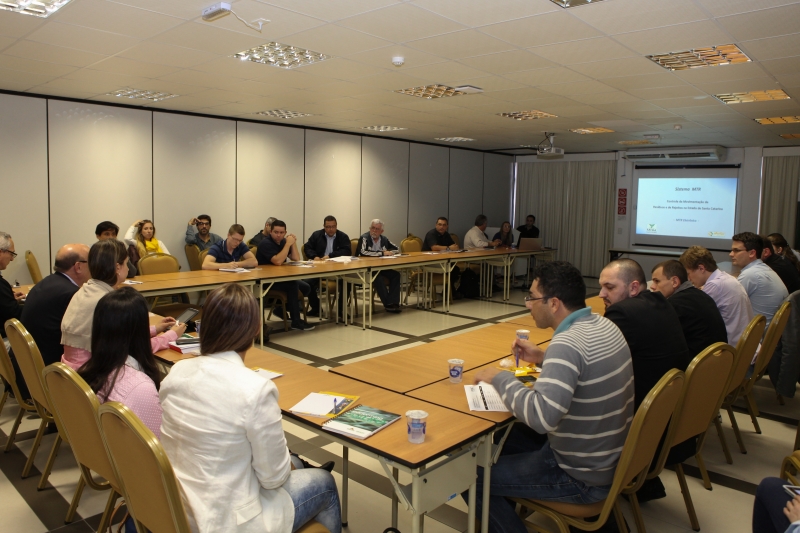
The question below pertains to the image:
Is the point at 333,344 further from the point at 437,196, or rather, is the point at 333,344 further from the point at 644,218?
the point at 644,218

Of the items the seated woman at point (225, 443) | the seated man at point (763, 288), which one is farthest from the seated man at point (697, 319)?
the seated woman at point (225, 443)

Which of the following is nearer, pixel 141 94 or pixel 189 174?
pixel 141 94

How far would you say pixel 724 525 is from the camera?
2.70 m

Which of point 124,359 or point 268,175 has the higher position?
point 268,175

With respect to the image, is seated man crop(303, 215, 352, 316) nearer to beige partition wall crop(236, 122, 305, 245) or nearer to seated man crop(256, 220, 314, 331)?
seated man crop(256, 220, 314, 331)

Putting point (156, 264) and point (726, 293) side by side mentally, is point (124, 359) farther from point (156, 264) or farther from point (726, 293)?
point (156, 264)

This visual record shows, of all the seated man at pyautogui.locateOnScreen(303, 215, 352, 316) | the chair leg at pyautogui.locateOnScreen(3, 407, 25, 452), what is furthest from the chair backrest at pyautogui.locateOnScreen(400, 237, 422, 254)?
the chair leg at pyautogui.locateOnScreen(3, 407, 25, 452)

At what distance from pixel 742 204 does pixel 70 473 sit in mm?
11348

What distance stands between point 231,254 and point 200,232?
135cm

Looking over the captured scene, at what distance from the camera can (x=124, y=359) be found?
2141mm

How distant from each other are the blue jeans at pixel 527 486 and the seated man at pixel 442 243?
23.3 ft

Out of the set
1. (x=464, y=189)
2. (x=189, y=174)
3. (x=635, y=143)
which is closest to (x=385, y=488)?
(x=189, y=174)

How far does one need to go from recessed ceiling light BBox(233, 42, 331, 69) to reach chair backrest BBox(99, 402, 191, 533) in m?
3.37

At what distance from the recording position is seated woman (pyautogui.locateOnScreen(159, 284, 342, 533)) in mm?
1526
